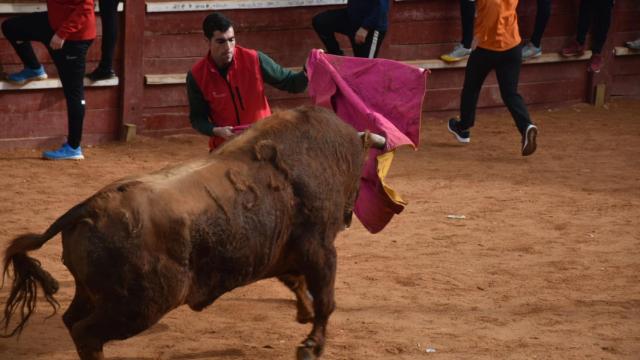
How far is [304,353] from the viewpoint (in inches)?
228

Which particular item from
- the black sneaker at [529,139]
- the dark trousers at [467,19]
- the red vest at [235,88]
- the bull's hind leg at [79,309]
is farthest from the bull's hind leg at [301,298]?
the dark trousers at [467,19]

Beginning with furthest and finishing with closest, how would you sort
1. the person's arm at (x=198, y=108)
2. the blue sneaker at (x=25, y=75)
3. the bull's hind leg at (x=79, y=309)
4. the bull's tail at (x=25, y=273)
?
the blue sneaker at (x=25, y=75) → the person's arm at (x=198, y=108) → the bull's hind leg at (x=79, y=309) → the bull's tail at (x=25, y=273)

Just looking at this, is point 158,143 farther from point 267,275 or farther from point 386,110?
point 267,275

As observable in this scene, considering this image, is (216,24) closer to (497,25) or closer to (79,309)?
(79,309)

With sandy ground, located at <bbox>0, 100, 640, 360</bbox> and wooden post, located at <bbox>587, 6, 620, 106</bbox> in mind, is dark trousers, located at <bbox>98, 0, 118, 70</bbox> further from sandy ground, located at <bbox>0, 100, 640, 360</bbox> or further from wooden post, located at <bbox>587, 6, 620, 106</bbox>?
wooden post, located at <bbox>587, 6, 620, 106</bbox>

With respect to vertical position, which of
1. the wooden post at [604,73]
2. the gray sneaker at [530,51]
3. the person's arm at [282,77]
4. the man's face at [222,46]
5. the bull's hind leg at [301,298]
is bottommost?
the wooden post at [604,73]

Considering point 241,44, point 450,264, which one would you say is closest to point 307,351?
point 450,264

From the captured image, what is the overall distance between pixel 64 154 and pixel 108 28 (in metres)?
1.26

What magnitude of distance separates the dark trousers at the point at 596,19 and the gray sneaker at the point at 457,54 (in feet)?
5.35

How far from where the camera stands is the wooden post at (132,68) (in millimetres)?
11211

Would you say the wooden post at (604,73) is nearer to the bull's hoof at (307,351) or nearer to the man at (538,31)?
the man at (538,31)

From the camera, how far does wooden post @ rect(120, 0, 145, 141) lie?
11.2 m

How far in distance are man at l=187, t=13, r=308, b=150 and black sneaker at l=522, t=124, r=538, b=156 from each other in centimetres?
460

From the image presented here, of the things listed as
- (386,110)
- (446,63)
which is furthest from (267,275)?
(446,63)
